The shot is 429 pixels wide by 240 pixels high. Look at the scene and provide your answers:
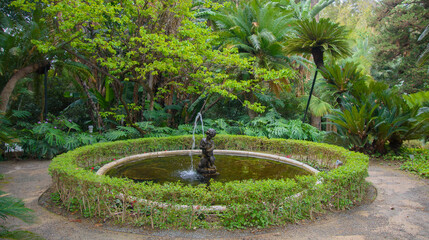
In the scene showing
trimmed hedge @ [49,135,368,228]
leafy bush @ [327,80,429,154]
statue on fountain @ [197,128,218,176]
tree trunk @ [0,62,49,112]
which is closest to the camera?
trimmed hedge @ [49,135,368,228]

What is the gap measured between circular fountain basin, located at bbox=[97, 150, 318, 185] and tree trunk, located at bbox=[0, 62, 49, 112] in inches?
183

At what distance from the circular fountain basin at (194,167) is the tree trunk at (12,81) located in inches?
183

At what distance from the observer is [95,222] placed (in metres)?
4.04

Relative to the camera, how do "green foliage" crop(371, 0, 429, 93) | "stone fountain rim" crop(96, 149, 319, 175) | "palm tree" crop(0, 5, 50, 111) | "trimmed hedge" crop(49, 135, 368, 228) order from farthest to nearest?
"green foliage" crop(371, 0, 429, 93), "palm tree" crop(0, 5, 50, 111), "stone fountain rim" crop(96, 149, 319, 175), "trimmed hedge" crop(49, 135, 368, 228)

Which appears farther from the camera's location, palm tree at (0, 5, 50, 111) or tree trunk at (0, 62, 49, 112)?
tree trunk at (0, 62, 49, 112)

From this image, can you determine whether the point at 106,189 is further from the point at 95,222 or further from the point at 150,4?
the point at 150,4

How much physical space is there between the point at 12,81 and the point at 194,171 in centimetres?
694

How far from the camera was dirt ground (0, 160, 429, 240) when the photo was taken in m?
3.69

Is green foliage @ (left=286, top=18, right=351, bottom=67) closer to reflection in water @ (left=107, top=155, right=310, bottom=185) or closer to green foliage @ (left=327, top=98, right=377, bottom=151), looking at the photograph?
green foliage @ (left=327, top=98, right=377, bottom=151)

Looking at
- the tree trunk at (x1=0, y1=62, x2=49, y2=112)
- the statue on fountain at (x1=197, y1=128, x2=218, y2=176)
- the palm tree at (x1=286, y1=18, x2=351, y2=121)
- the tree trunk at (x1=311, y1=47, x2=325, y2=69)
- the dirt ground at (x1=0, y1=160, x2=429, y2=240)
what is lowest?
the dirt ground at (x1=0, y1=160, x2=429, y2=240)

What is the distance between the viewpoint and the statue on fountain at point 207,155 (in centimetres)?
642

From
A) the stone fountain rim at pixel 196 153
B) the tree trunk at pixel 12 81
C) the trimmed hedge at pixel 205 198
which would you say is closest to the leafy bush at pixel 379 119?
the stone fountain rim at pixel 196 153

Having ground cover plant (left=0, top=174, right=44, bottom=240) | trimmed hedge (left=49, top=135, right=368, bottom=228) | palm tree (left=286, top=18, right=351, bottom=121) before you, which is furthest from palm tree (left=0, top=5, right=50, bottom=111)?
palm tree (left=286, top=18, right=351, bottom=121)

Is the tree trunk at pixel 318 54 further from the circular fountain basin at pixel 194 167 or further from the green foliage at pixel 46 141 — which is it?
the green foliage at pixel 46 141
